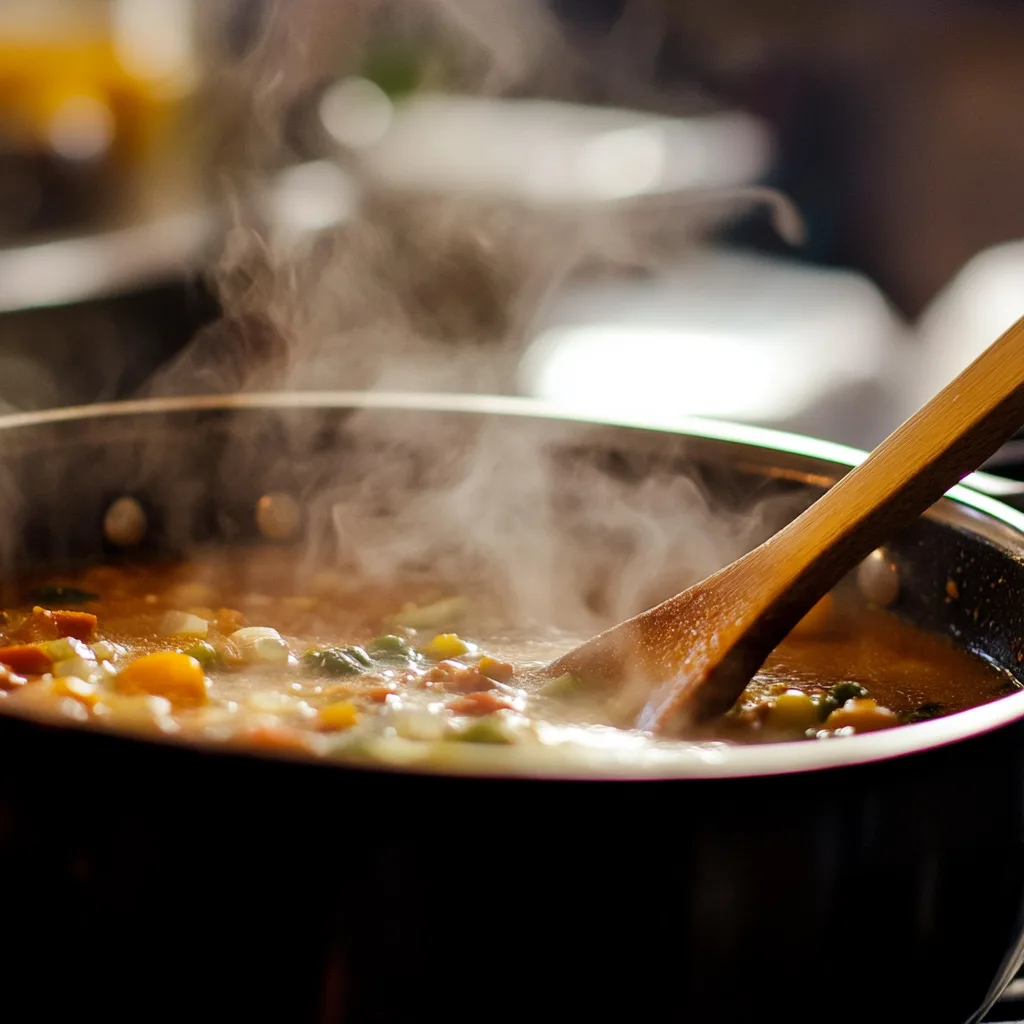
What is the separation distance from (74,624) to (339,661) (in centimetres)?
36

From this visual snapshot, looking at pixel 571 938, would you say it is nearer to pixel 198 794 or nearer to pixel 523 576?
pixel 198 794

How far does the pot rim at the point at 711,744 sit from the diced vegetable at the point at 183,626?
0.33 meters

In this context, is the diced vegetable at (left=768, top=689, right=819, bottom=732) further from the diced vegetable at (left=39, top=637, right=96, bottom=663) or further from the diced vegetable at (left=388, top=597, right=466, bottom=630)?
the diced vegetable at (left=39, top=637, right=96, bottom=663)

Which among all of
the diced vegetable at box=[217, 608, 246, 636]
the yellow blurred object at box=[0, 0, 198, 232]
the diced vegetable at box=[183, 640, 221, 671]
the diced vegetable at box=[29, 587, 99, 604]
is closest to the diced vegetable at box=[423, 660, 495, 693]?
the diced vegetable at box=[183, 640, 221, 671]

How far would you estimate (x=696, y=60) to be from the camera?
862cm

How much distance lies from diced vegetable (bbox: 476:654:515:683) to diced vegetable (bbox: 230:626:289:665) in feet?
0.77

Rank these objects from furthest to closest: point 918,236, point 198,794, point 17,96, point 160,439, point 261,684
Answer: point 918,236, point 17,96, point 160,439, point 261,684, point 198,794

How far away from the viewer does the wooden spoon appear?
1330 mm

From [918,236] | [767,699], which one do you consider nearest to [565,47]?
[918,236]

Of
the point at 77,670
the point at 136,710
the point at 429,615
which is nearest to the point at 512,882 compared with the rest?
the point at 136,710

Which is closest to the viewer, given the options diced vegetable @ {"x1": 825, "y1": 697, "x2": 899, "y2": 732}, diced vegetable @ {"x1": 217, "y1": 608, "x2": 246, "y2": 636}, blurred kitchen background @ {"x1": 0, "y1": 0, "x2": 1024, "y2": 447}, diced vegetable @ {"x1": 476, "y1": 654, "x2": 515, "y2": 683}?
diced vegetable @ {"x1": 825, "y1": 697, "x2": 899, "y2": 732}

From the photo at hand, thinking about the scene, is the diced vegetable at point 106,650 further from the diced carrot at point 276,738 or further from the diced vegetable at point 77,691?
the diced carrot at point 276,738

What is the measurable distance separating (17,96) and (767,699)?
4219 millimetres

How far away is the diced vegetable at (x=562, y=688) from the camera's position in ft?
4.78
